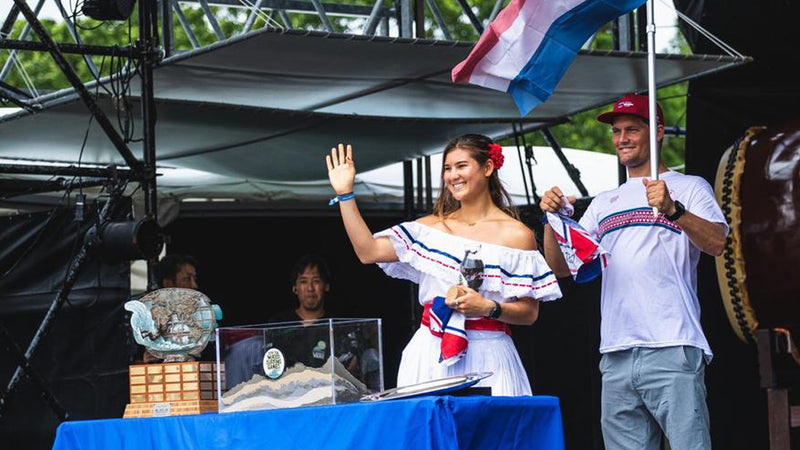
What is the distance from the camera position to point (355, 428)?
3.26m

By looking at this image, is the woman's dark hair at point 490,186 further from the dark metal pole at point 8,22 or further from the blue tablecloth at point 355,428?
the dark metal pole at point 8,22

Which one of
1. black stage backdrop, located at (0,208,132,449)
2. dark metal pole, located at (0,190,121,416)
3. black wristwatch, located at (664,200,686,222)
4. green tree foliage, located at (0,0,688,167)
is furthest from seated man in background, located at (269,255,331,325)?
green tree foliage, located at (0,0,688,167)

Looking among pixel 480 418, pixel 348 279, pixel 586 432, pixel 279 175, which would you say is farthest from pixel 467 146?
pixel 348 279

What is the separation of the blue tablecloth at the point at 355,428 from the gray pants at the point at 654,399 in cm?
120

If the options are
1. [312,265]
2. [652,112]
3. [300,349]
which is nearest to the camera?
[300,349]

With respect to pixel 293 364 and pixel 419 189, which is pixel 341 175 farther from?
pixel 419 189

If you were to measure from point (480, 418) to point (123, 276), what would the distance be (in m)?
4.10

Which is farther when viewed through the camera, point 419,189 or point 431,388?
point 419,189

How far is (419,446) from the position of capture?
314 centimetres

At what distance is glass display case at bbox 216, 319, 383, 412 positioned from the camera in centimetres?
343

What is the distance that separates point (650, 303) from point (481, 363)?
930 mm

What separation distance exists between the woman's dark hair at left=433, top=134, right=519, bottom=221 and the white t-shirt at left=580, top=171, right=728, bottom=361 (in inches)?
23.7

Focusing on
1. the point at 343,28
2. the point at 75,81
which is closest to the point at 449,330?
the point at 75,81

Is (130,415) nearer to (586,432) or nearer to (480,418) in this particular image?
(480,418)
